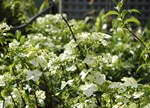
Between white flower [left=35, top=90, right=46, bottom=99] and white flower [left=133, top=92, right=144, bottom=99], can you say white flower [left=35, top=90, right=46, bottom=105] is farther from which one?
white flower [left=133, top=92, right=144, bottom=99]

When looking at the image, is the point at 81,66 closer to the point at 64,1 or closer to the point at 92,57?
the point at 92,57

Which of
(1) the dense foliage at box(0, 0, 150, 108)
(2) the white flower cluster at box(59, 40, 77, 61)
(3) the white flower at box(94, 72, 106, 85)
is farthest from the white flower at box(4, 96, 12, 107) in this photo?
(3) the white flower at box(94, 72, 106, 85)

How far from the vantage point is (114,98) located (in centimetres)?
165

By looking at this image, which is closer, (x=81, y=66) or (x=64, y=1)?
(x=81, y=66)

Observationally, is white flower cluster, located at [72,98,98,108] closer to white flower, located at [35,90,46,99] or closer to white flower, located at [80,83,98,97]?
white flower, located at [80,83,98,97]

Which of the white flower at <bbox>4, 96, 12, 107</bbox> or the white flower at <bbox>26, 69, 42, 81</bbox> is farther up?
the white flower at <bbox>26, 69, 42, 81</bbox>

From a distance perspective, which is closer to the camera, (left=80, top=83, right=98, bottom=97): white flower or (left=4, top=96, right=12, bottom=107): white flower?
(left=80, top=83, right=98, bottom=97): white flower

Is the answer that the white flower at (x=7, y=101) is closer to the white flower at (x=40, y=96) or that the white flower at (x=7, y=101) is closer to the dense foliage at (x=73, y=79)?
the dense foliage at (x=73, y=79)

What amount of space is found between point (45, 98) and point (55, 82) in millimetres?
198

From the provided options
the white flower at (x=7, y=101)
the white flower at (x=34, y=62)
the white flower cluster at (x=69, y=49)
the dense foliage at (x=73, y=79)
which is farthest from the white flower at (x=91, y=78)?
the white flower at (x=7, y=101)

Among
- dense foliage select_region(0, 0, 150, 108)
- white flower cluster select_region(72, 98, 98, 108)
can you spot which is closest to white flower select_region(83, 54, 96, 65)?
dense foliage select_region(0, 0, 150, 108)

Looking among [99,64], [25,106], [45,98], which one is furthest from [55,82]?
[99,64]

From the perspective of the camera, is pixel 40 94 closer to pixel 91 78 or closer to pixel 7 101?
pixel 7 101

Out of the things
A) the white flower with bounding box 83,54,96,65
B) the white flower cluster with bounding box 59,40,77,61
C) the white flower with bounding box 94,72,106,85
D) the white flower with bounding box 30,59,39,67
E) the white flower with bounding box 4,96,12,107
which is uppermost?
the white flower cluster with bounding box 59,40,77,61
